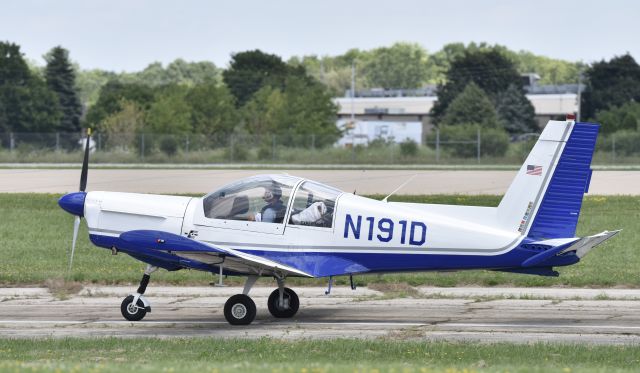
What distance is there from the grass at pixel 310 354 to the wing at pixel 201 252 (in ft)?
4.12

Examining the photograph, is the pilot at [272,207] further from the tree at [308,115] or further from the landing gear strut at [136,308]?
the tree at [308,115]

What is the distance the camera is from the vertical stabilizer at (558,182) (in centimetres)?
1423

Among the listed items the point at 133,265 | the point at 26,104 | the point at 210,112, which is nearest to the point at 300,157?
the point at 210,112

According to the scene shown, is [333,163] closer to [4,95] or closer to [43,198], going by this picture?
[43,198]

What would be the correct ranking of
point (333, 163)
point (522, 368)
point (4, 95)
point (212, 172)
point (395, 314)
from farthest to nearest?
point (4, 95), point (333, 163), point (212, 172), point (395, 314), point (522, 368)

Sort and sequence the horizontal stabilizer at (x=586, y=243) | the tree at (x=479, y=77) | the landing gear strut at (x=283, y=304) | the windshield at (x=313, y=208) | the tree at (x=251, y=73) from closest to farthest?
the horizontal stabilizer at (x=586, y=243)
the windshield at (x=313, y=208)
the landing gear strut at (x=283, y=304)
the tree at (x=479, y=77)
the tree at (x=251, y=73)

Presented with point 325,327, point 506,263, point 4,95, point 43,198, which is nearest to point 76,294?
point 325,327

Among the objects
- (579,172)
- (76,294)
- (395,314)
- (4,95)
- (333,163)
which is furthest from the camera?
(4,95)

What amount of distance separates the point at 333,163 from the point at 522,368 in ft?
168

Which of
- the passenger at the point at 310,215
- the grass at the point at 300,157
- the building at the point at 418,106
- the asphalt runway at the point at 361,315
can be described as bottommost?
the asphalt runway at the point at 361,315

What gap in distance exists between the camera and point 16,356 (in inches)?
491

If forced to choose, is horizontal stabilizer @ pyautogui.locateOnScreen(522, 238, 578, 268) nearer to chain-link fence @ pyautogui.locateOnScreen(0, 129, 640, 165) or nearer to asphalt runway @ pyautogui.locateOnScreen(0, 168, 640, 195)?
asphalt runway @ pyautogui.locateOnScreen(0, 168, 640, 195)

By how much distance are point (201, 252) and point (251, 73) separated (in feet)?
342

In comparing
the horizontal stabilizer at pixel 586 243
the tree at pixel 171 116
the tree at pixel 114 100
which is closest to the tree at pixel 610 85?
the tree at pixel 114 100
